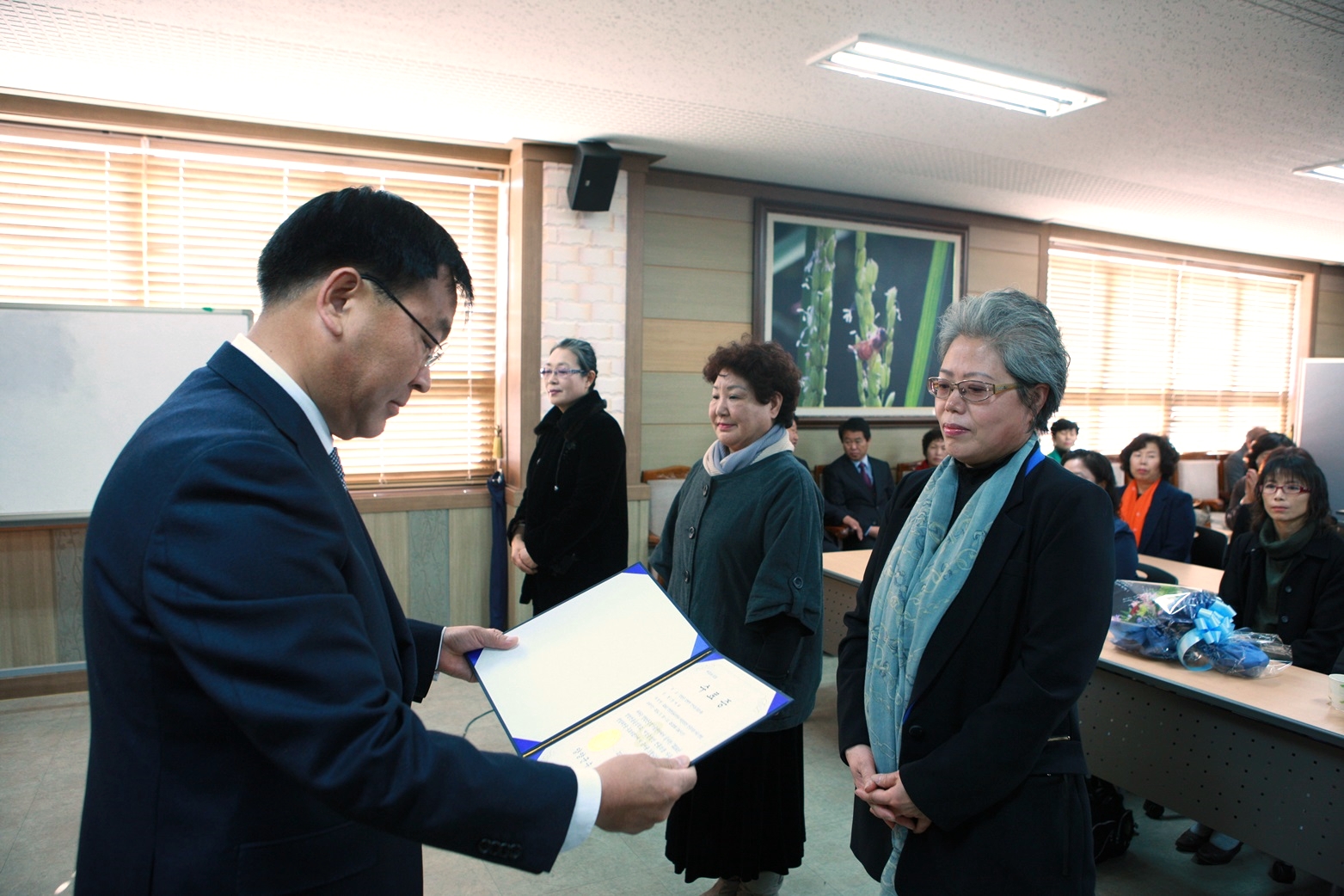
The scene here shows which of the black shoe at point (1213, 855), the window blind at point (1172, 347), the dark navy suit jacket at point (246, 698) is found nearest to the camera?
the dark navy suit jacket at point (246, 698)

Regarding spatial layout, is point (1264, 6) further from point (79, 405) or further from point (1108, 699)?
point (79, 405)

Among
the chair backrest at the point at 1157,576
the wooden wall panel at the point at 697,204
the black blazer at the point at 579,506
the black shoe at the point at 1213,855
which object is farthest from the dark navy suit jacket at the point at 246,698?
the wooden wall panel at the point at 697,204

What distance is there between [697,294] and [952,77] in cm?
212

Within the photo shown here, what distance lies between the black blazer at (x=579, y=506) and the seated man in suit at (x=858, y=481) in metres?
2.38

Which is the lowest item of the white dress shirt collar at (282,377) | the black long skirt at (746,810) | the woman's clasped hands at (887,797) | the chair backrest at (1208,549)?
the black long skirt at (746,810)

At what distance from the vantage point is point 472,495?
15.5ft

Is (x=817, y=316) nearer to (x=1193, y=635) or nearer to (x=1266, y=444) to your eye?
(x=1266, y=444)

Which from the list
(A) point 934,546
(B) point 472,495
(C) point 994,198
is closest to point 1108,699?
(A) point 934,546

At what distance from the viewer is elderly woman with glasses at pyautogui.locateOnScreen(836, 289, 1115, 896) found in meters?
1.33

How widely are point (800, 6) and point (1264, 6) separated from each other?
1.55 meters

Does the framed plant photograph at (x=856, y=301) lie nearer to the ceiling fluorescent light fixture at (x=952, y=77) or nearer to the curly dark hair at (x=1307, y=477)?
the ceiling fluorescent light fixture at (x=952, y=77)

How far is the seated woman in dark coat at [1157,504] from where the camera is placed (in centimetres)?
423

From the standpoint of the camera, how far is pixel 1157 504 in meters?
4.30

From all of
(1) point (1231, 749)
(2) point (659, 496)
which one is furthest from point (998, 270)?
(1) point (1231, 749)
